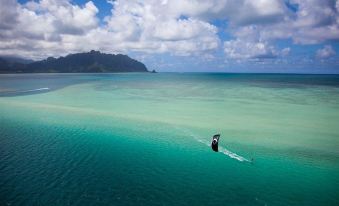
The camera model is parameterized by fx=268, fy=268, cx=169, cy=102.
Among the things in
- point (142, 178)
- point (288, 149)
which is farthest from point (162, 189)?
point (288, 149)

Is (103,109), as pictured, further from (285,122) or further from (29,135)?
(285,122)

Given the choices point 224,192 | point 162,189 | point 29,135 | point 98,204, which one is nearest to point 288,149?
point 224,192

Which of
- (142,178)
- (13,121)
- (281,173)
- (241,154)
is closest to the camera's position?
(142,178)

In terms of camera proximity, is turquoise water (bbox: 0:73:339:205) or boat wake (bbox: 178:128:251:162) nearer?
turquoise water (bbox: 0:73:339:205)

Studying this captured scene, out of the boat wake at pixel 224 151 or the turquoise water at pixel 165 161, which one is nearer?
the turquoise water at pixel 165 161

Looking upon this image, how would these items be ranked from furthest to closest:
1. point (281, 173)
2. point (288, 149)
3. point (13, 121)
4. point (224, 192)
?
1. point (13, 121)
2. point (288, 149)
3. point (281, 173)
4. point (224, 192)

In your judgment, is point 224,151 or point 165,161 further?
point 224,151

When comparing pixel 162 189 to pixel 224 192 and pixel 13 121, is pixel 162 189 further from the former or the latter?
pixel 13 121

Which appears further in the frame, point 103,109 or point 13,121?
point 103,109

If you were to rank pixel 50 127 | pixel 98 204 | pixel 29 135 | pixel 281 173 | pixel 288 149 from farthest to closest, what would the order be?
pixel 50 127, pixel 29 135, pixel 288 149, pixel 281 173, pixel 98 204
